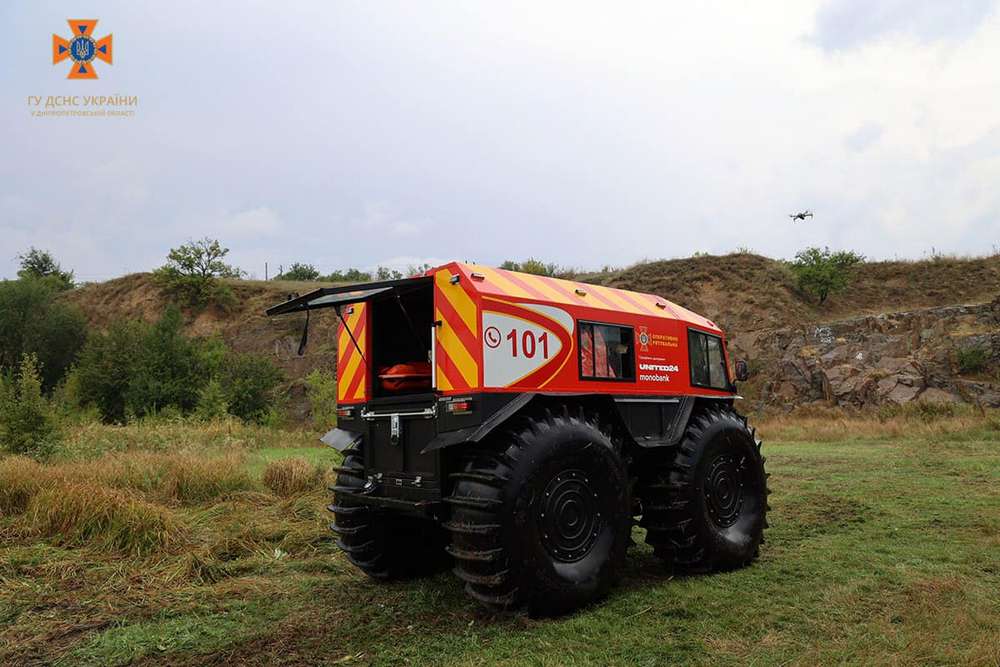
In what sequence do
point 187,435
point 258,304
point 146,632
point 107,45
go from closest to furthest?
1. point 146,632
2. point 107,45
3. point 187,435
4. point 258,304

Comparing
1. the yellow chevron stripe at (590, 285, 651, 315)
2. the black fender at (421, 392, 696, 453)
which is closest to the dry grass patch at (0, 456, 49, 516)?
the black fender at (421, 392, 696, 453)

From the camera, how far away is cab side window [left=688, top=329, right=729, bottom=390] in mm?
6961

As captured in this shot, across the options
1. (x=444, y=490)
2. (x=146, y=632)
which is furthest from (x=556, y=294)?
(x=146, y=632)

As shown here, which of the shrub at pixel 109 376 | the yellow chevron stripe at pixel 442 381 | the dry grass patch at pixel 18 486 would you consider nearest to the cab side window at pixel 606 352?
the yellow chevron stripe at pixel 442 381

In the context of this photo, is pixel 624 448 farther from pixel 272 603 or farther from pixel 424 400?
pixel 272 603

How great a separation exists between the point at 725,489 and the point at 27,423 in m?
11.6

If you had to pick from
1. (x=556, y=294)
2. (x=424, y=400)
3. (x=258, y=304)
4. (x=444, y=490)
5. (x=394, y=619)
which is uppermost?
(x=258, y=304)

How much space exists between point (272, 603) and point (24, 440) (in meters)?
8.95

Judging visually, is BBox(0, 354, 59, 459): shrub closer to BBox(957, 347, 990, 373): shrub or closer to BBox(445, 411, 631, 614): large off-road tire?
BBox(445, 411, 631, 614): large off-road tire

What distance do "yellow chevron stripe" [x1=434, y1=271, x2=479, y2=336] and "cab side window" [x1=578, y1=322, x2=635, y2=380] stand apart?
107 cm

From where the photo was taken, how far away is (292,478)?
9.32 metres

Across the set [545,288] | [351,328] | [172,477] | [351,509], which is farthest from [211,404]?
[545,288]

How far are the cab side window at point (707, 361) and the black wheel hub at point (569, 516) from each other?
7.15 feet

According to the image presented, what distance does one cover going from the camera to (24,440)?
11.6 m
